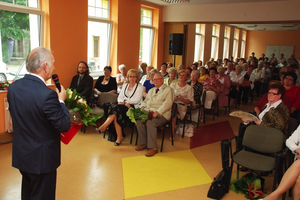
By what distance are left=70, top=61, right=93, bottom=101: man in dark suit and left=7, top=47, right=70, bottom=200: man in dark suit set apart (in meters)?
3.77

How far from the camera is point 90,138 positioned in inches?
196

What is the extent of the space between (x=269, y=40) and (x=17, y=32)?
18.9m

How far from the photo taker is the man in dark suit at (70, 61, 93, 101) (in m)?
5.68

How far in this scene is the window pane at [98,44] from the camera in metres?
6.97

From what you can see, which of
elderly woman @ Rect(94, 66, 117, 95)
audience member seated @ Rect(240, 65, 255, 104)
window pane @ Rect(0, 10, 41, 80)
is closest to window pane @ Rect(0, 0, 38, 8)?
window pane @ Rect(0, 10, 41, 80)

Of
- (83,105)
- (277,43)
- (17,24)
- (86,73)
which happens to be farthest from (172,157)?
(277,43)

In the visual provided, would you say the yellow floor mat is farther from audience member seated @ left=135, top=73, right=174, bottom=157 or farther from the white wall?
the white wall

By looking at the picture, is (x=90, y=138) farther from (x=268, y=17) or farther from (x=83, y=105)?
(x=268, y=17)

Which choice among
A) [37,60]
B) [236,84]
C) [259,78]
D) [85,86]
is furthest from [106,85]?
[259,78]

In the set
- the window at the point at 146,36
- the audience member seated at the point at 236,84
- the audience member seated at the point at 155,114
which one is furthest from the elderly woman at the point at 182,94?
the window at the point at 146,36

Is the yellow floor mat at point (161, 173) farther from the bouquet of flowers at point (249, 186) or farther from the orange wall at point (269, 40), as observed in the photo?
the orange wall at point (269, 40)

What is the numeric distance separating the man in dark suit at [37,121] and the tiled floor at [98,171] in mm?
1254

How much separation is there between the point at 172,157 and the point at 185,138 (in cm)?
99

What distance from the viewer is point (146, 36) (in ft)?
30.3
